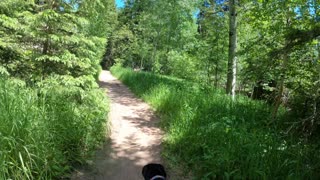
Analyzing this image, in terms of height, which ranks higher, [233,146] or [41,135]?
[41,135]

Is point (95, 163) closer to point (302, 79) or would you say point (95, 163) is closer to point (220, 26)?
point (302, 79)

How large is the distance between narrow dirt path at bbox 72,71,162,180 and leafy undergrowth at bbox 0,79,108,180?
0.28 meters

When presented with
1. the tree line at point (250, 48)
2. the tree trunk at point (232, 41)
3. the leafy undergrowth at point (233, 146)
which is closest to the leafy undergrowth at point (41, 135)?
the leafy undergrowth at point (233, 146)

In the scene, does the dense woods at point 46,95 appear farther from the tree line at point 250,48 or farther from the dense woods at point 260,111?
the tree line at point 250,48

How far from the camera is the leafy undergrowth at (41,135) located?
312 cm

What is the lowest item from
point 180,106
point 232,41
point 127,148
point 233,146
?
point 127,148

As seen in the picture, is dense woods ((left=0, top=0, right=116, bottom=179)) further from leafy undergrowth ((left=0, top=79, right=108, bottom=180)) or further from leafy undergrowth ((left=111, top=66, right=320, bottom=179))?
leafy undergrowth ((left=111, top=66, right=320, bottom=179))

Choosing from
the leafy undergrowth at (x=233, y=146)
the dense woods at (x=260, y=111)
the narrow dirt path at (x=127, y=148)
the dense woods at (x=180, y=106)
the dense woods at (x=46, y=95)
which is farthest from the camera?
the narrow dirt path at (x=127, y=148)

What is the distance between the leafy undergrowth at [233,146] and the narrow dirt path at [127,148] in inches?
14.4

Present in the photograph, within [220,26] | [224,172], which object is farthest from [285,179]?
[220,26]

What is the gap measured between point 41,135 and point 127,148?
2.29 m

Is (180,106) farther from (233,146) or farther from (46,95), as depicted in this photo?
→ (46,95)

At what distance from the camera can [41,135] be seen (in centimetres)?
361

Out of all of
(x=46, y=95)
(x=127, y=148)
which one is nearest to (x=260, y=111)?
(x=127, y=148)
